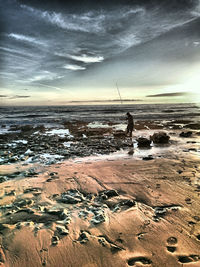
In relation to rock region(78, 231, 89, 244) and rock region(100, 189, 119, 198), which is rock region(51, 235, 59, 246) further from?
rock region(100, 189, 119, 198)

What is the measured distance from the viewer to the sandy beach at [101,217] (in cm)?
279

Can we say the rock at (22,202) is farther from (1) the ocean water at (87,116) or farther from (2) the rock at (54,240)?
(1) the ocean water at (87,116)

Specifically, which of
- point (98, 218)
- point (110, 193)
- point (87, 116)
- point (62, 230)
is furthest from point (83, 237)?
point (87, 116)

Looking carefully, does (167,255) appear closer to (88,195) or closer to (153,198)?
(153,198)

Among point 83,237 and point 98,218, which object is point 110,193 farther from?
point 83,237

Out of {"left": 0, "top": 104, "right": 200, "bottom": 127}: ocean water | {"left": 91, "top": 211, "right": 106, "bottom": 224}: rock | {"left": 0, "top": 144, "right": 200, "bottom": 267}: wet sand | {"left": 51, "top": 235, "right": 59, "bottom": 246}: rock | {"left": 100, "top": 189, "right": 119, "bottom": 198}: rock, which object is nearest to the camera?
{"left": 0, "top": 144, "right": 200, "bottom": 267}: wet sand

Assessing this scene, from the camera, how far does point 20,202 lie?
4.21 meters

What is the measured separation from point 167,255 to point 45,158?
6.49 metres

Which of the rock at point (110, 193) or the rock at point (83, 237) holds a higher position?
the rock at point (110, 193)

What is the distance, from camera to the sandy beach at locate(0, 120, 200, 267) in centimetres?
279

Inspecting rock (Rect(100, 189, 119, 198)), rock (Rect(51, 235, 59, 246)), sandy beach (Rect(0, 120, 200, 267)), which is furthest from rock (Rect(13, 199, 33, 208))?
rock (Rect(100, 189, 119, 198))

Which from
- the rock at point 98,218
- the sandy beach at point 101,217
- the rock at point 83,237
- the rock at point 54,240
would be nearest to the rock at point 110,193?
the sandy beach at point 101,217

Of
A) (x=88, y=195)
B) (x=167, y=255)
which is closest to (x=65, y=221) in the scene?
(x=88, y=195)

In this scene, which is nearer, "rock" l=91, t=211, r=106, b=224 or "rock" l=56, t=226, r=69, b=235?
"rock" l=56, t=226, r=69, b=235
